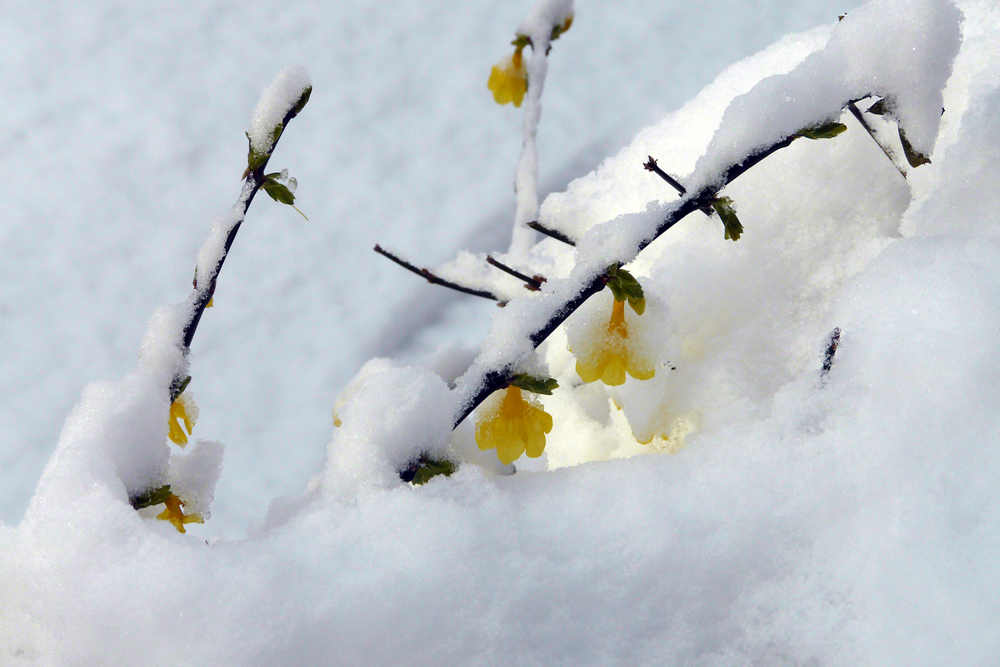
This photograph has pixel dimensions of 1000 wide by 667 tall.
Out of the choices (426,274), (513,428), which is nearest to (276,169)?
(426,274)

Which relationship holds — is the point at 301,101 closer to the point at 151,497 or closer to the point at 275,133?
the point at 275,133

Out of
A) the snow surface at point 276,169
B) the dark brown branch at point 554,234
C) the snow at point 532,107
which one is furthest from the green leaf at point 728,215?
the snow surface at point 276,169

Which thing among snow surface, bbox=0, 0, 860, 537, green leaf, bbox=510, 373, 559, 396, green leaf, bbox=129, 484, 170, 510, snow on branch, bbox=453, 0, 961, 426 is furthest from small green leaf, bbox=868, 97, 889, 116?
snow surface, bbox=0, 0, 860, 537

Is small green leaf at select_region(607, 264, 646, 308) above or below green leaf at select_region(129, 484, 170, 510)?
below

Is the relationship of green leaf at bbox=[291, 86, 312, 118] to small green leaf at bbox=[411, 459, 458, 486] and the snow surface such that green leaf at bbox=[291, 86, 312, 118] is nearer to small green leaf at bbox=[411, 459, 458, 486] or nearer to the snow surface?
small green leaf at bbox=[411, 459, 458, 486]

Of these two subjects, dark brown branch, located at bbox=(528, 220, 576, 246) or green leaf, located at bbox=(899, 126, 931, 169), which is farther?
dark brown branch, located at bbox=(528, 220, 576, 246)

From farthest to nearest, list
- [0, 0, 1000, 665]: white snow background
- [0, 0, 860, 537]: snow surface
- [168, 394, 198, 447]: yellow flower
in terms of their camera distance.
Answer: [0, 0, 860, 537]: snow surface
[168, 394, 198, 447]: yellow flower
[0, 0, 1000, 665]: white snow background
